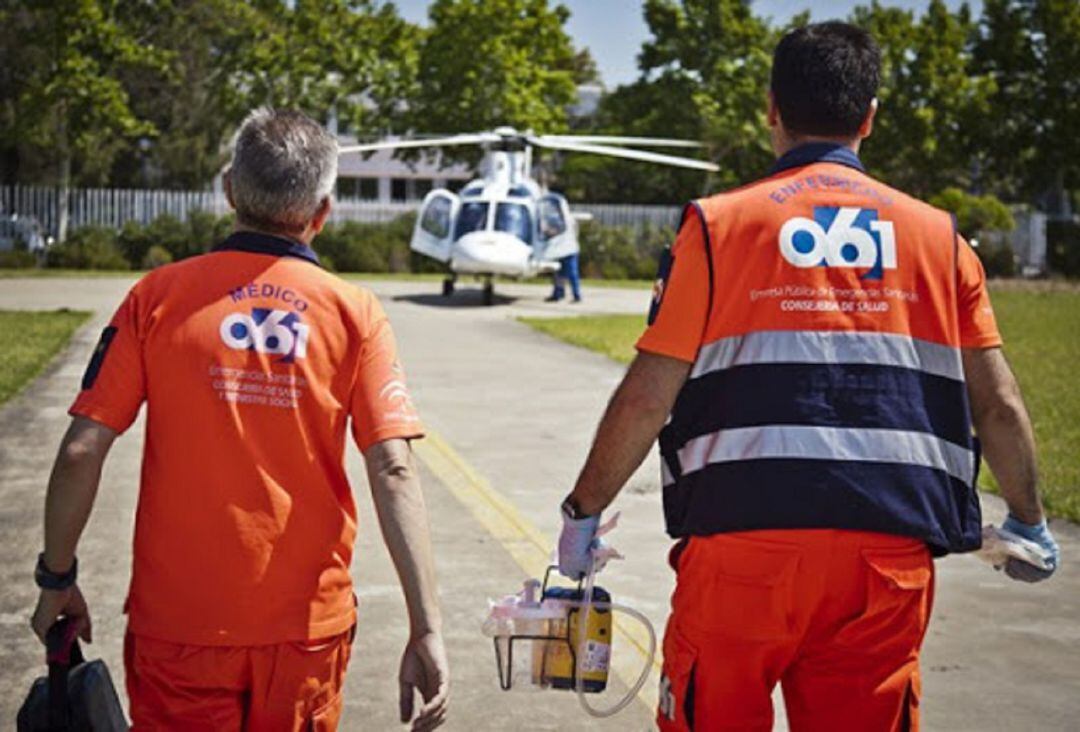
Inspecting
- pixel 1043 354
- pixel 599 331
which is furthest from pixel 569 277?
pixel 1043 354

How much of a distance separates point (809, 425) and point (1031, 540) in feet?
2.99

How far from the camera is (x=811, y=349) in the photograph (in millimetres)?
3539

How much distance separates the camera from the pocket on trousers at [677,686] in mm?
3494

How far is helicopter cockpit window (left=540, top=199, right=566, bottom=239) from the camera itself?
3244 centimetres

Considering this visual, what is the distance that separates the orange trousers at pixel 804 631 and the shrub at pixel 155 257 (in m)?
41.3

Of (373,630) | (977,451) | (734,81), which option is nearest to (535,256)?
(373,630)

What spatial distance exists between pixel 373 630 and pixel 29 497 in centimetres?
391

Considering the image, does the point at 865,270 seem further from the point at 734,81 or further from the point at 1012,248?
the point at 734,81

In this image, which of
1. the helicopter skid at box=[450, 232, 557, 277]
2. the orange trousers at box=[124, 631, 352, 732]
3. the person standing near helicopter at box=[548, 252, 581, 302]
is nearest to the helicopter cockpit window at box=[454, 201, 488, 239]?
the helicopter skid at box=[450, 232, 557, 277]

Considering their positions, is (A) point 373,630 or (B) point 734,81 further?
(B) point 734,81

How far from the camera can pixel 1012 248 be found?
50.8 m

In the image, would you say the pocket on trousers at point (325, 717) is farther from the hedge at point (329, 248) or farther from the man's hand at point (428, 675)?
the hedge at point (329, 248)

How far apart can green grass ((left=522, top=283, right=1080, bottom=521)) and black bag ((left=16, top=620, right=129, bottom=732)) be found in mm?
8071

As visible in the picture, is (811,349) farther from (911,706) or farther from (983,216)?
(983,216)
